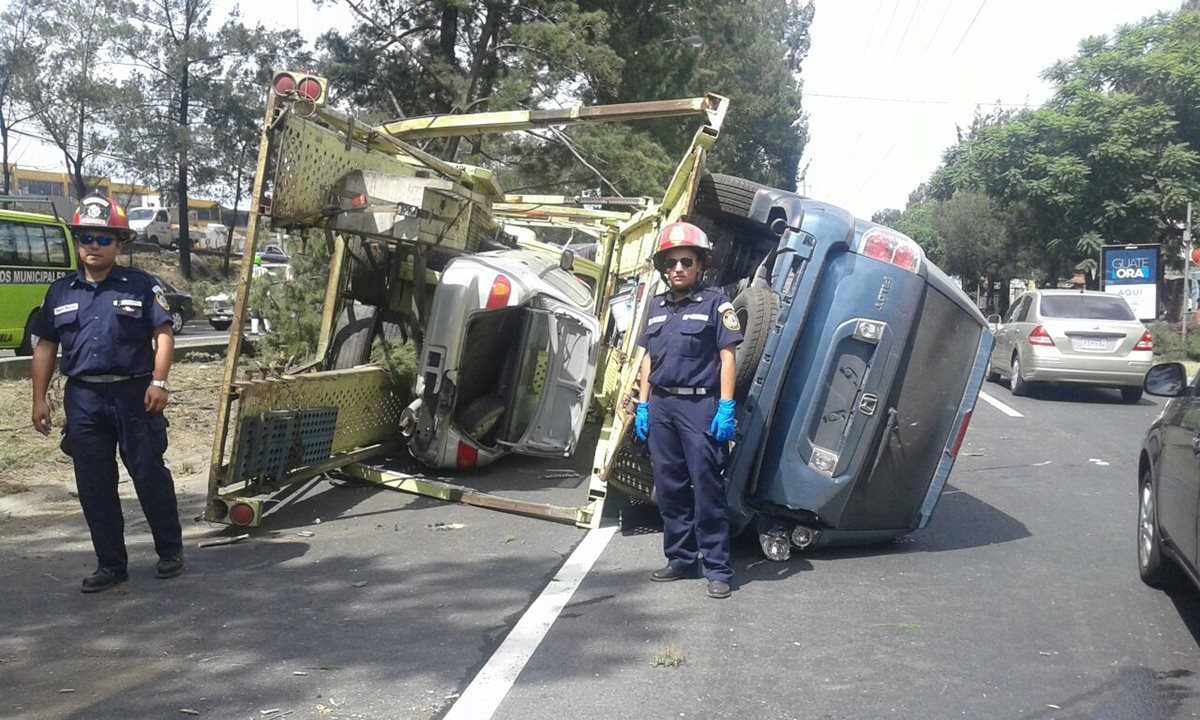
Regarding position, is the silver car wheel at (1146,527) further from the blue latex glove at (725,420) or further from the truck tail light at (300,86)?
the truck tail light at (300,86)

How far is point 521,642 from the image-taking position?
474cm

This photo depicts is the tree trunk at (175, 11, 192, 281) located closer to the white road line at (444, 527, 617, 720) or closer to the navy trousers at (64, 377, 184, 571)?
the navy trousers at (64, 377, 184, 571)

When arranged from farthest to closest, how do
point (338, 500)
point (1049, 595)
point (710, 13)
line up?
point (710, 13), point (338, 500), point (1049, 595)

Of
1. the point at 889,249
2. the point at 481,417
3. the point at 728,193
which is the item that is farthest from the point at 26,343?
the point at 889,249

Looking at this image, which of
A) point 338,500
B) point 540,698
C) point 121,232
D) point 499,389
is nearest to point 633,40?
point 499,389

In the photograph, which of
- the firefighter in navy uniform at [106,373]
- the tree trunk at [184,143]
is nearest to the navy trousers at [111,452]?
the firefighter in navy uniform at [106,373]

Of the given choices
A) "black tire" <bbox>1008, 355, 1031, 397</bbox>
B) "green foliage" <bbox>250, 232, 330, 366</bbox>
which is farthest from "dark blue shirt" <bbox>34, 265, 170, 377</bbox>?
"black tire" <bbox>1008, 355, 1031, 397</bbox>

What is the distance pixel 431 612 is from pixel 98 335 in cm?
213

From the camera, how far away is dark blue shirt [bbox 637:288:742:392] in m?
5.57

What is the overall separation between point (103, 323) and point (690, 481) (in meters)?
3.05

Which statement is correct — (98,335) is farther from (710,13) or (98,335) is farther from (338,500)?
(710,13)

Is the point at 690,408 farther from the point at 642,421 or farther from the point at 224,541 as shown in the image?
the point at 224,541

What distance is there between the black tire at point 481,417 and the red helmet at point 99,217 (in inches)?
132

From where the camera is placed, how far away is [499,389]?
348 inches
